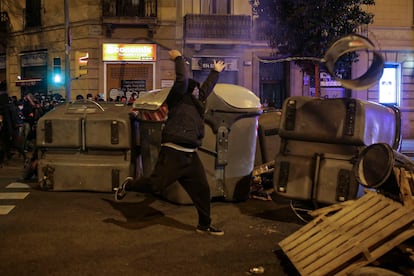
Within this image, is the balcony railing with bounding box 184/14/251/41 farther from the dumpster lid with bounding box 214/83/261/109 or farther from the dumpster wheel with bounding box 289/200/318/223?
the dumpster wheel with bounding box 289/200/318/223

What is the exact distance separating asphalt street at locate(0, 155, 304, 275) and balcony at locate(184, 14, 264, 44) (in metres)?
14.8

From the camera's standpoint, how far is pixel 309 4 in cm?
1355

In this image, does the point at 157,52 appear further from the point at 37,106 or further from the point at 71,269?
the point at 71,269

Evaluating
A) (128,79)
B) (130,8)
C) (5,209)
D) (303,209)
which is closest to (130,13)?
(130,8)

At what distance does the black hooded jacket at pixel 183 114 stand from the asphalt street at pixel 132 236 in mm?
1107

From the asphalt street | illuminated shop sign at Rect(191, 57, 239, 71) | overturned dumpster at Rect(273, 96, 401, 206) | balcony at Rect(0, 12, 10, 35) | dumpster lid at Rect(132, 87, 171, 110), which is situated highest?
balcony at Rect(0, 12, 10, 35)

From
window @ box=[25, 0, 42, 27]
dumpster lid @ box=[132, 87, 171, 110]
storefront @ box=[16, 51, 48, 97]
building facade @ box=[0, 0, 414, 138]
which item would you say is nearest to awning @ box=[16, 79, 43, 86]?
storefront @ box=[16, 51, 48, 97]

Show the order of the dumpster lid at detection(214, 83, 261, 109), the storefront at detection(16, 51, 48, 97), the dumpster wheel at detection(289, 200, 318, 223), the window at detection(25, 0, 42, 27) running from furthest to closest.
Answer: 1. the window at detection(25, 0, 42, 27)
2. the storefront at detection(16, 51, 48, 97)
3. the dumpster lid at detection(214, 83, 261, 109)
4. the dumpster wheel at detection(289, 200, 318, 223)

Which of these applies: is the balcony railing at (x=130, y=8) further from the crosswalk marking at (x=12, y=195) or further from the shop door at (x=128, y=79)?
the crosswalk marking at (x=12, y=195)

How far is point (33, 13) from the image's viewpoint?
24672 mm

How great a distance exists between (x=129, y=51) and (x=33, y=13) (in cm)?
608

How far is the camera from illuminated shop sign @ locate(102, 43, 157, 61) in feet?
72.6

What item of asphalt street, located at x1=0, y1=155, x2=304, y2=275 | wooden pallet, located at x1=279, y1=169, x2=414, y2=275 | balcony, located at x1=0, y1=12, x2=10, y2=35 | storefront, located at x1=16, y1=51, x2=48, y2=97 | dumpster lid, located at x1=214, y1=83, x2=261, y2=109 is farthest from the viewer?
balcony, located at x1=0, y1=12, x2=10, y2=35

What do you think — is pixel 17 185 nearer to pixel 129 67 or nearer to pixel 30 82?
pixel 129 67
